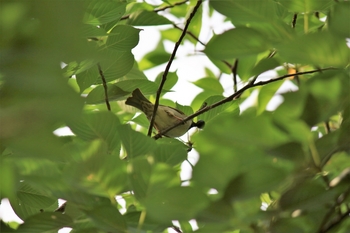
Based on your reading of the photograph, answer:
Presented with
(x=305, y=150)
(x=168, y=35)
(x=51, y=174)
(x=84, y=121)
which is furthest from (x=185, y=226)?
(x=168, y=35)

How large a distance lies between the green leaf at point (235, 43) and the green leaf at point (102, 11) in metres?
1.31

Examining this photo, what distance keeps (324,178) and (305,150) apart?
0.66 ft

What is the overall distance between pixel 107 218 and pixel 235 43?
51 cm

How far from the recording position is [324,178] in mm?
1177

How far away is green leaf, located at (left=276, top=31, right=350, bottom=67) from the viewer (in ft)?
3.21

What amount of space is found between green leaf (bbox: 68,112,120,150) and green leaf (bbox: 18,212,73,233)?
331 mm

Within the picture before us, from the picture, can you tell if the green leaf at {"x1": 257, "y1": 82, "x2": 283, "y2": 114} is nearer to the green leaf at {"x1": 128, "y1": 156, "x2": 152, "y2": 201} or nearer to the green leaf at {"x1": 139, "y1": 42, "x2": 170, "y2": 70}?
the green leaf at {"x1": 139, "y1": 42, "x2": 170, "y2": 70}

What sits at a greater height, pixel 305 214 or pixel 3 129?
pixel 3 129

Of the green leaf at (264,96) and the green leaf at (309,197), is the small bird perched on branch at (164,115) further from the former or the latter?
the green leaf at (309,197)

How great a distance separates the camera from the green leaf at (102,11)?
7.44 feet

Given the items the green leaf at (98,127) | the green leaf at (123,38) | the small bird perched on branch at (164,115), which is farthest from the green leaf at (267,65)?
the small bird perched on branch at (164,115)

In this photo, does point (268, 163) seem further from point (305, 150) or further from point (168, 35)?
point (168, 35)

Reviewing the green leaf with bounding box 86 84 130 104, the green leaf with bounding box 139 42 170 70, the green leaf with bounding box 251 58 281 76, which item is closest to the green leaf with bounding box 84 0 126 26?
the green leaf with bounding box 86 84 130 104

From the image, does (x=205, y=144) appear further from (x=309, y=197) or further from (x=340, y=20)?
(x=340, y=20)
